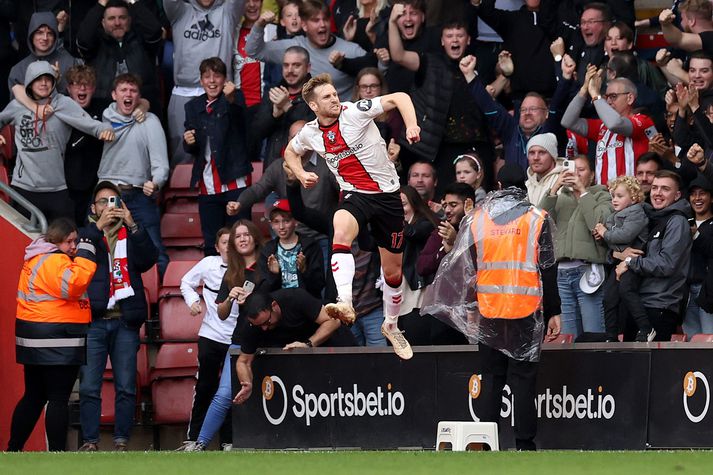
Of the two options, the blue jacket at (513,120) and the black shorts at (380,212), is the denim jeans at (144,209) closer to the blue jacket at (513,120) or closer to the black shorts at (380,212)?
the blue jacket at (513,120)

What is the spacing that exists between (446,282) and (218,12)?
569cm

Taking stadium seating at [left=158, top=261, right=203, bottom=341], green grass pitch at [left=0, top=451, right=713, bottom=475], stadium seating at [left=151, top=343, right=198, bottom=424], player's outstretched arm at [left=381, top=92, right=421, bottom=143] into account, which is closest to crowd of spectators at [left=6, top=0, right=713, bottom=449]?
stadium seating at [left=158, top=261, right=203, bottom=341]

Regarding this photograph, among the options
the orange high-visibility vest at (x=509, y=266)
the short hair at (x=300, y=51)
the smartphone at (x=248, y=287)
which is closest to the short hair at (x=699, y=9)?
the short hair at (x=300, y=51)

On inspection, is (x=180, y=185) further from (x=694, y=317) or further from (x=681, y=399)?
(x=681, y=399)

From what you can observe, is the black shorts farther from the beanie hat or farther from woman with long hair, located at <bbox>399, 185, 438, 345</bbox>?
the beanie hat

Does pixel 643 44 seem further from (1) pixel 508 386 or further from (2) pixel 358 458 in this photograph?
(2) pixel 358 458

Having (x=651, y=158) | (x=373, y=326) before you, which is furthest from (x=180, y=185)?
(x=651, y=158)

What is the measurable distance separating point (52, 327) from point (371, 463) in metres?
3.83

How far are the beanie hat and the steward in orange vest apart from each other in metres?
4.00

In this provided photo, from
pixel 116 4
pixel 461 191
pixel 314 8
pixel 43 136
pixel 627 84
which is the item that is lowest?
pixel 461 191

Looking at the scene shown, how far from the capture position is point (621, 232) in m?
11.4

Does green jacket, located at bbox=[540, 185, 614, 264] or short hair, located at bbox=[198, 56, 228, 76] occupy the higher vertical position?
short hair, located at bbox=[198, 56, 228, 76]

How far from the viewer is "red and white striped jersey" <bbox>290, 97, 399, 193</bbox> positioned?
399 inches

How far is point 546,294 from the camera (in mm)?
10383
